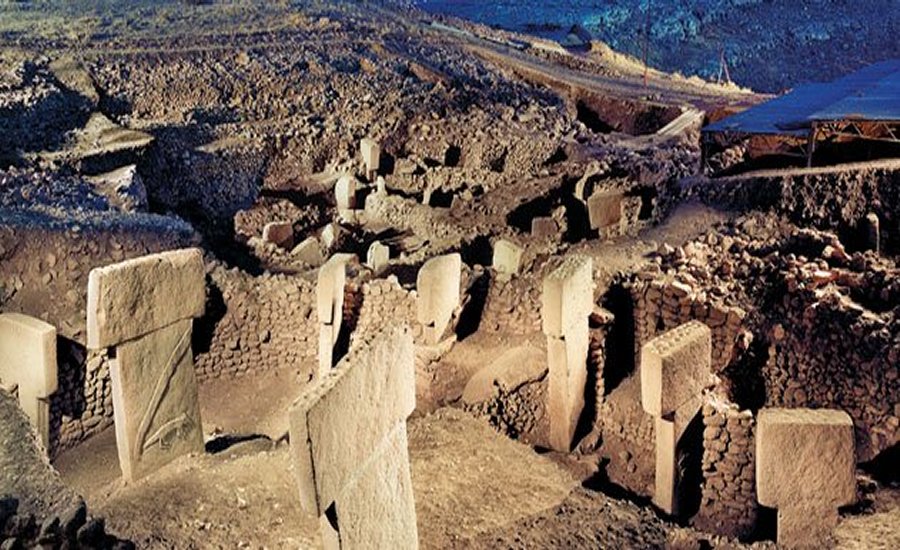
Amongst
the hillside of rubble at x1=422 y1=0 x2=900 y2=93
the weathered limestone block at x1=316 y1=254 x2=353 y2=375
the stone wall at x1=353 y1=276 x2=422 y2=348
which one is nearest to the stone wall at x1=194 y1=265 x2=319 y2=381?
the weathered limestone block at x1=316 y1=254 x2=353 y2=375

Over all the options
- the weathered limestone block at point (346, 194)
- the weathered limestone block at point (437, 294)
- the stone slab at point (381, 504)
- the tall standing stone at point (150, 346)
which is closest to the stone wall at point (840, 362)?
the weathered limestone block at point (437, 294)

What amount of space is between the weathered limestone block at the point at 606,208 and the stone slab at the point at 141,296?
7.65 meters

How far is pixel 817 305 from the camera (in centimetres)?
934

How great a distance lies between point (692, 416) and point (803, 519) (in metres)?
1.29

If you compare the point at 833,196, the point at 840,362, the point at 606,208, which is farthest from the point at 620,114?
the point at 840,362

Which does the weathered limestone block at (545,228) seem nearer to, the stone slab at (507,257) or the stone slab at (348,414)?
the stone slab at (507,257)

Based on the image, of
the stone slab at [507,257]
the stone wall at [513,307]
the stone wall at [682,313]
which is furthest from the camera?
the stone slab at [507,257]

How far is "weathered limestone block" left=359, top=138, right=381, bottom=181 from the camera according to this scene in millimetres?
18172

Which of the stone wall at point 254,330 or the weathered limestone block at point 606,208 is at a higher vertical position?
the weathered limestone block at point 606,208

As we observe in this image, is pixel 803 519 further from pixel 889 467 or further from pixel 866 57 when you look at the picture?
pixel 866 57

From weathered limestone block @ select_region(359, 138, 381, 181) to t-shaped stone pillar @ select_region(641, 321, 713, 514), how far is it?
11398 millimetres

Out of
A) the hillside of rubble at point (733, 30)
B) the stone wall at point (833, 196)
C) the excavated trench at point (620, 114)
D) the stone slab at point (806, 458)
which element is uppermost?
the hillside of rubble at point (733, 30)

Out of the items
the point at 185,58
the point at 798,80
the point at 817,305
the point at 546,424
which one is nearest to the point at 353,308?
the point at 546,424

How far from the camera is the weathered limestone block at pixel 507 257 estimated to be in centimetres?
1188
